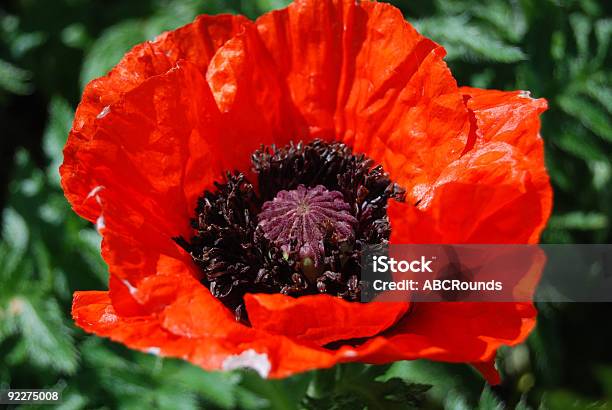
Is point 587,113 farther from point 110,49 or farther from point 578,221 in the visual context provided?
point 110,49

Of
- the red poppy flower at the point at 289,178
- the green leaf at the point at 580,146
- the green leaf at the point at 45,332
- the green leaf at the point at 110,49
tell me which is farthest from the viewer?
the green leaf at the point at 110,49

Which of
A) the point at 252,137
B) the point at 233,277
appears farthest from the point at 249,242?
the point at 252,137

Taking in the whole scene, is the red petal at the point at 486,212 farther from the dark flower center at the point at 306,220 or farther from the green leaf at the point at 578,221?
the green leaf at the point at 578,221

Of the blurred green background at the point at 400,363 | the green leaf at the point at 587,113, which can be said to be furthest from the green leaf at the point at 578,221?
the green leaf at the point at 587,113

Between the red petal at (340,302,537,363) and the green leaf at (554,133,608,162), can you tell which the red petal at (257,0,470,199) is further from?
the green leaf at (554,133,608,162)

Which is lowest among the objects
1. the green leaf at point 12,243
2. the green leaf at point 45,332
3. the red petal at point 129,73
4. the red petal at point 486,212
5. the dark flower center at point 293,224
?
the green leaf at point 45,332

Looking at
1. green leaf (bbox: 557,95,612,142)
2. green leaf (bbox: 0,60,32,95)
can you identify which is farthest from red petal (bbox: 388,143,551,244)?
green leaf (bbox: 0,60,32,95)

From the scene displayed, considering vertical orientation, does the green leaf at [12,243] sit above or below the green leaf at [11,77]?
below
